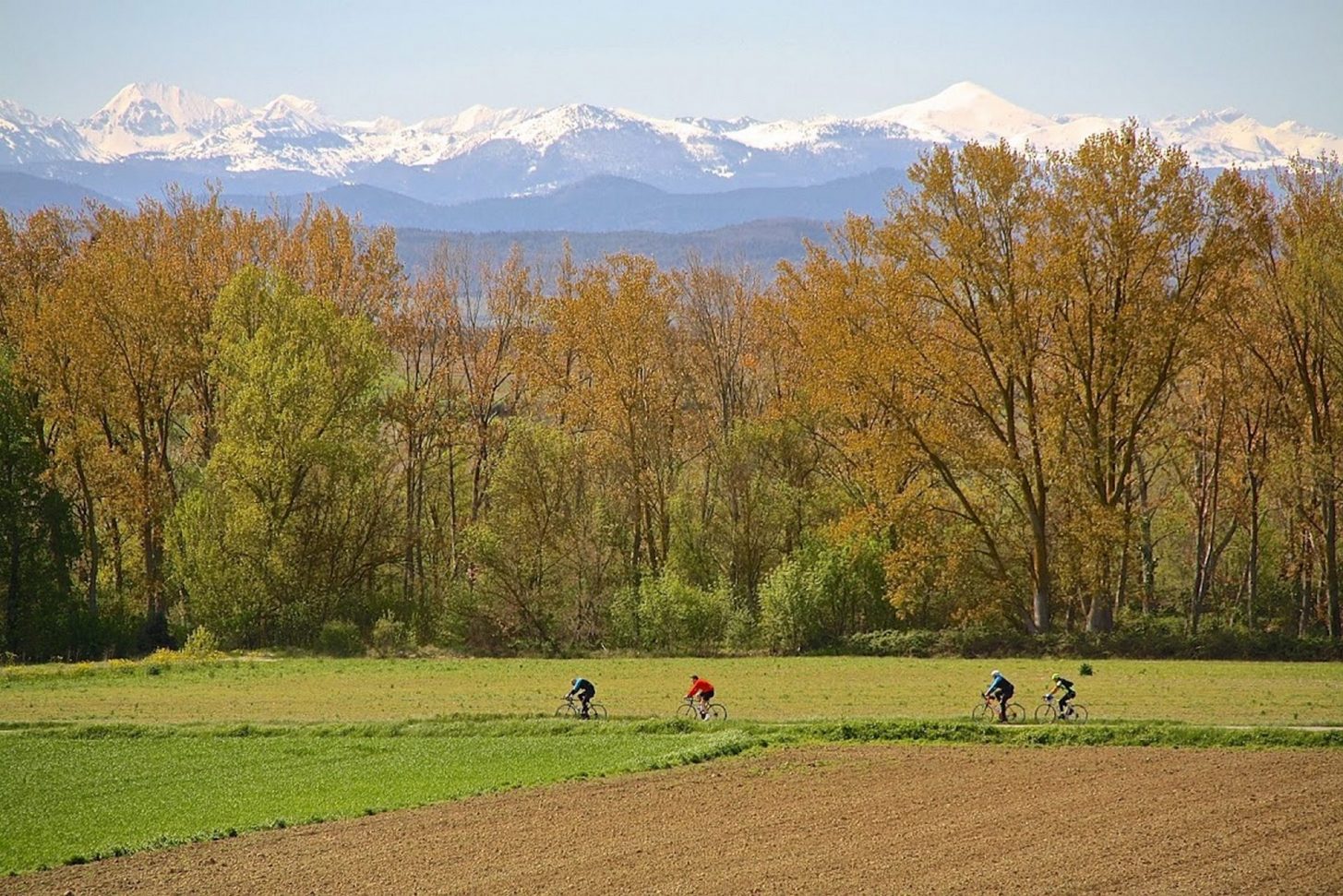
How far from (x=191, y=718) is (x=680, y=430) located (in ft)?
103

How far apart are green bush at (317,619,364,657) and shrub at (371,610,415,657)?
28.8 inches

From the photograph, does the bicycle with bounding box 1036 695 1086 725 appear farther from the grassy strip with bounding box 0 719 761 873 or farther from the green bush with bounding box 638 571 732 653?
the green bush with bounding box 638 571 732 653

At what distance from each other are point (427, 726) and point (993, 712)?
15127 millimetres

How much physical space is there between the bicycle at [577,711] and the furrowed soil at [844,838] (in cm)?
774

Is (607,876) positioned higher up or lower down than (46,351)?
lower down

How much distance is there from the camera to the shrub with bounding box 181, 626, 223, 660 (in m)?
52.8

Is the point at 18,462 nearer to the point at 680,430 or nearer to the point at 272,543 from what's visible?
the point at 272,543

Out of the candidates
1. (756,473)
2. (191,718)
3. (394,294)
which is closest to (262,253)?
(394,294)

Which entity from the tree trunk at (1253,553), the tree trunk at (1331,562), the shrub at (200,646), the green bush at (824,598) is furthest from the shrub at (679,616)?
the tree trunk at (1331,562)

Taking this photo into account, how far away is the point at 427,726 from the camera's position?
118 ft

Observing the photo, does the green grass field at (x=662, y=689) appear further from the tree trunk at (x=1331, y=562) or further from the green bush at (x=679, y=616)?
the tree trunk at (x=1331, y=562)

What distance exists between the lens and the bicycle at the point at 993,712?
3338 cm

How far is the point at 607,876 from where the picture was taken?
2088 centimetres

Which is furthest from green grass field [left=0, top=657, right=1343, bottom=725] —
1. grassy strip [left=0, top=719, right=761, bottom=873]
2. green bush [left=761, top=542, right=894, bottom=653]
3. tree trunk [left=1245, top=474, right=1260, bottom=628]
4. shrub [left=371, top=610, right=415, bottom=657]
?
tree trunk [left=1245, top=474, right=1260, bottom=628]
